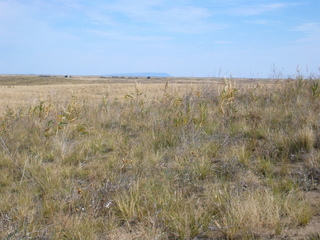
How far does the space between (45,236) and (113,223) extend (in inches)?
22.0

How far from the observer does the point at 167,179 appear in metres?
3.30

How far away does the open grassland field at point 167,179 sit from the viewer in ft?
8.14

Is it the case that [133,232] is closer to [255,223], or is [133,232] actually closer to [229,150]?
[255,223]

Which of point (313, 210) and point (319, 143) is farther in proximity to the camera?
point (319, 143)

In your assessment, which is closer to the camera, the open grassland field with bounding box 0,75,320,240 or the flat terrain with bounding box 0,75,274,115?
the open grassland field with bounding box 0,75,320,240

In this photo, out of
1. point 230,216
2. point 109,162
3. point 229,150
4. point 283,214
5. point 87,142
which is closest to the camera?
point 230,216

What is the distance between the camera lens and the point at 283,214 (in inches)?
104

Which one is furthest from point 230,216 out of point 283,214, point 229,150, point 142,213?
point 229,150

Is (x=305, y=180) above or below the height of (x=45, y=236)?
above

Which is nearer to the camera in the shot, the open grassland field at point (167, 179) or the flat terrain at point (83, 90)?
the open grassland field at point (167, 179)

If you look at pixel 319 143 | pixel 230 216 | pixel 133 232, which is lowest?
pixel 133 232

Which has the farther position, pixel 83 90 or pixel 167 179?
pixel 83 90

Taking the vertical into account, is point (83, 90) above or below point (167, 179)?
above

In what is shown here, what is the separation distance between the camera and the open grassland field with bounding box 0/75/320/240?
2.48 m
